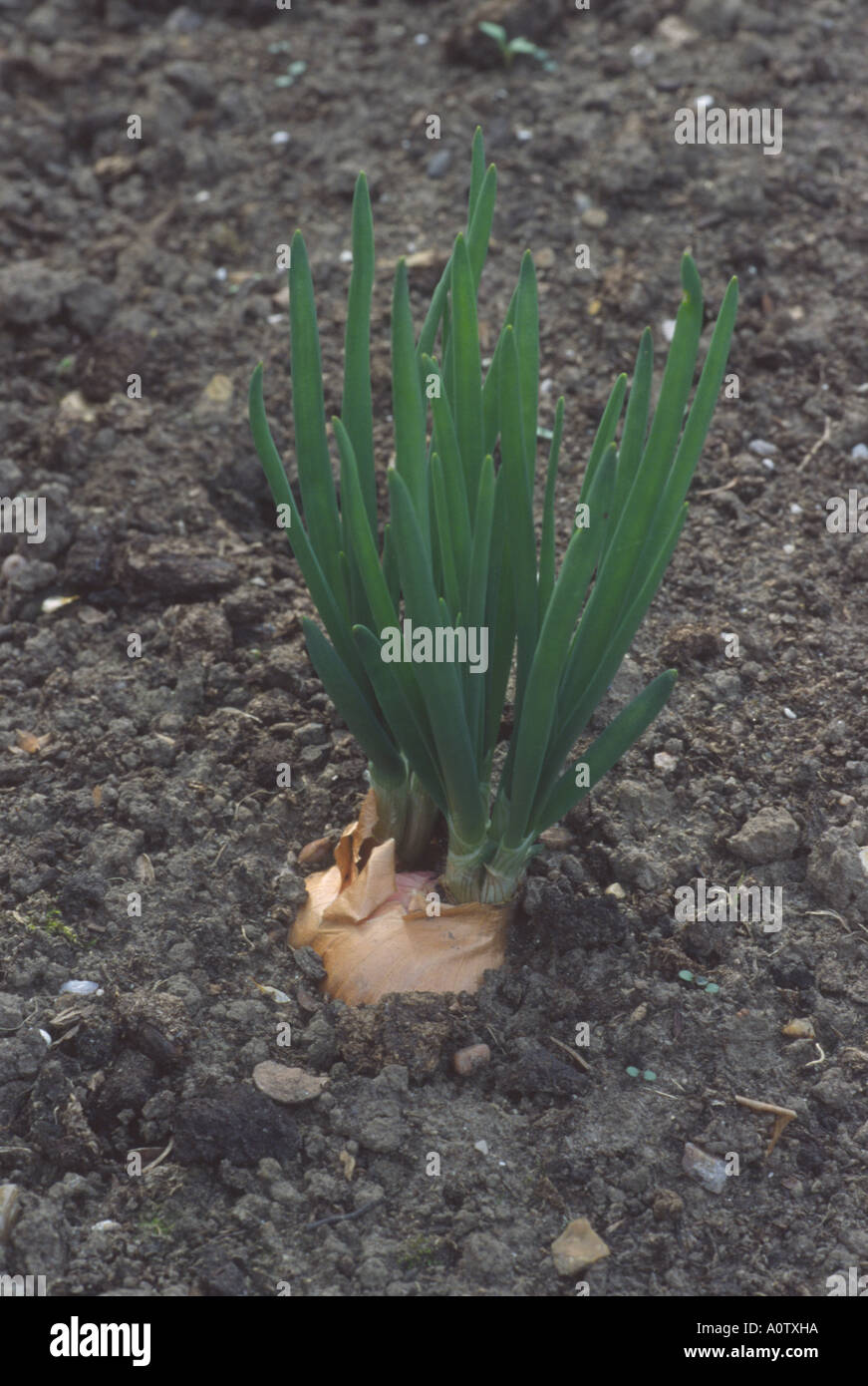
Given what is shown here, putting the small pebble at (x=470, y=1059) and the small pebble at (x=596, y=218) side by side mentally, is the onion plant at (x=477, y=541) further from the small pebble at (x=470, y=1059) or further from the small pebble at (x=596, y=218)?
the small pebble at (x=596, y=218)

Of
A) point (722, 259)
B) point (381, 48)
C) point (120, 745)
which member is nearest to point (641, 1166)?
point (120, 745)

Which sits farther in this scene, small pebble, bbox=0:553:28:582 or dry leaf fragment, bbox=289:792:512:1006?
small pebble, bbox=0:553:28:582

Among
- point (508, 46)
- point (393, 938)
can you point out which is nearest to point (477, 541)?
point (393, 938)

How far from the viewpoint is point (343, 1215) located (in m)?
1.53

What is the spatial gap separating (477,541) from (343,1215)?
79 centimetres

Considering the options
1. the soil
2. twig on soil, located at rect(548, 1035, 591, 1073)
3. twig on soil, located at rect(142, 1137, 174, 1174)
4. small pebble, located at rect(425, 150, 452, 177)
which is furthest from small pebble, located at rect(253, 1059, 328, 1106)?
small pebble, located at rect(425, 150, 452, 177)

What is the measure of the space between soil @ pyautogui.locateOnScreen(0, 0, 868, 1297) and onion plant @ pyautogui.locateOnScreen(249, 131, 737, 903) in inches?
10.4

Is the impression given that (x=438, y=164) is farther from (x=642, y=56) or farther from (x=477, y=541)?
(x=477, y=541)

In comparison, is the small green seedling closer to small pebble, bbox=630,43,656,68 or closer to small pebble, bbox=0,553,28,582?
small pebble, bbox=630,43,656,68

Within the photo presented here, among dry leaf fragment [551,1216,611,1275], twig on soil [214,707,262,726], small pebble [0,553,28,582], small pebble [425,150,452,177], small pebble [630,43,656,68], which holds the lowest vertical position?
dry leaf fragment [551,1216,611,1275]

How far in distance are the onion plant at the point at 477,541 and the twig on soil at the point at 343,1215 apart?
41 cm

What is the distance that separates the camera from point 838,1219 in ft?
5.10

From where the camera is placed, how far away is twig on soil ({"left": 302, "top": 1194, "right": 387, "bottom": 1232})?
152 cm

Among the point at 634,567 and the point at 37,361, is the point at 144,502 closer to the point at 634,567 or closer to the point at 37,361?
the point at 37,361
